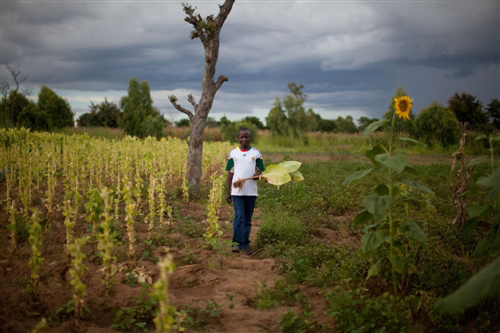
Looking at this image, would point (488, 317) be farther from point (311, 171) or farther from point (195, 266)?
point (311, 171)

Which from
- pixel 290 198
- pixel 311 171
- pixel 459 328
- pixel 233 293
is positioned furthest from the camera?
pixel 311 171

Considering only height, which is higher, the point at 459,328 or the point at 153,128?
the point at 153,128

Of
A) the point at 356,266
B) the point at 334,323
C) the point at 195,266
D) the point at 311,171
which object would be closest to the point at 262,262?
the point at 195,266

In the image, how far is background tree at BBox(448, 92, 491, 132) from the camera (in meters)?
33.8

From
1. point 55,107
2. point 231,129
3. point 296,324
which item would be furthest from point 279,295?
point 55,107

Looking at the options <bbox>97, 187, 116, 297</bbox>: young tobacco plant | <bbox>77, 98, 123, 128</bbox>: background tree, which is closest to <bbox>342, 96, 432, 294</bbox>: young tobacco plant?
<bbox>97, 187, 116, 297</bbox>: young tobacco plant

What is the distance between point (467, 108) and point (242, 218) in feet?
117

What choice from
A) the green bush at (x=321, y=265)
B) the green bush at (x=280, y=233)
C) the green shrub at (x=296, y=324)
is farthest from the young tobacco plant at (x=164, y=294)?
the green bush at (x=280, y=233)

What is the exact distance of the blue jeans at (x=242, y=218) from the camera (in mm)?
5918

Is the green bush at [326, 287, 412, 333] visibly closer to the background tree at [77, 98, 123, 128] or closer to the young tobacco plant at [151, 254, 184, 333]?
the young tobacco plant at [151, 254, 184, 333]

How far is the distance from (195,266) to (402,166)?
9.16ft

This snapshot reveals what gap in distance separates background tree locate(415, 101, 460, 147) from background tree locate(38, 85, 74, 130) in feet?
100

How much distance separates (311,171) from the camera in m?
14.6

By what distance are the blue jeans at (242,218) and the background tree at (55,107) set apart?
1371 inches
